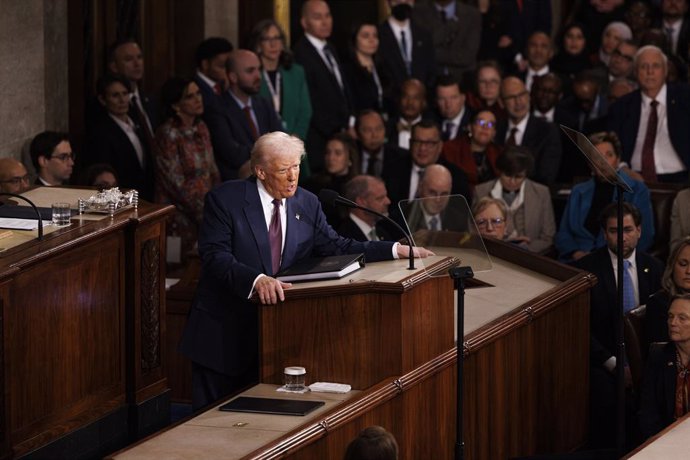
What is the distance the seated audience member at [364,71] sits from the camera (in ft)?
A: 32.9

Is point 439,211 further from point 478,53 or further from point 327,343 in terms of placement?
point 478,53

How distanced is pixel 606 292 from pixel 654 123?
2423 mm

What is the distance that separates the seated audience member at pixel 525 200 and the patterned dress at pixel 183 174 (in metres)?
1.72

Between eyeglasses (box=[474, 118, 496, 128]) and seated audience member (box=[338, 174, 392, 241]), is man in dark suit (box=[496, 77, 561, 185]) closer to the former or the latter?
eyeglasses (box=[474, 118, 496, 128])

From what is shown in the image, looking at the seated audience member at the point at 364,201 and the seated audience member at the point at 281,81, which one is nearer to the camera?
the seated audience member at the point at 364,201

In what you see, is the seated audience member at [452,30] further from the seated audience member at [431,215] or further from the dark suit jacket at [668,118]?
the seated audience member at [431,215]

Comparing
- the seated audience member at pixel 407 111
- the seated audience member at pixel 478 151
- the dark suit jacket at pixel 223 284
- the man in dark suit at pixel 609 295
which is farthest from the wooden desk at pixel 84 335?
the seated audience member at pixel 407 111

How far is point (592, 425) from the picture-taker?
6.61 metres

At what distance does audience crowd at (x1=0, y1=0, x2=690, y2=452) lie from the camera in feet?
26.5

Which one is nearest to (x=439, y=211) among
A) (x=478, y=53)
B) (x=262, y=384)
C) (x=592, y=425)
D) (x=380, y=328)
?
(x=380, y=328)

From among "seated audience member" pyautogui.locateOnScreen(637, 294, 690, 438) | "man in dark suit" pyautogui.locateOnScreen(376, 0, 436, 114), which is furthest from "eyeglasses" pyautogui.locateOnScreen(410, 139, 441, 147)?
"seated audience member" pyautogui.locateOnScreen(637, 294, 690, 438)

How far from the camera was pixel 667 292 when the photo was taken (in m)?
6.52

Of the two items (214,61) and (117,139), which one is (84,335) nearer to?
(117,139)

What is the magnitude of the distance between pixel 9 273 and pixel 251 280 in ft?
2.73
